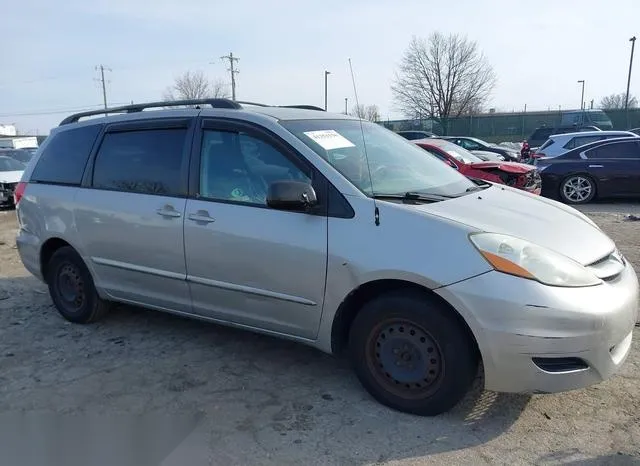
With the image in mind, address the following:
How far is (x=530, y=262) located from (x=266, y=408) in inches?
68.9

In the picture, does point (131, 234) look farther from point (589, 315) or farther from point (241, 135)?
point (589, 315)

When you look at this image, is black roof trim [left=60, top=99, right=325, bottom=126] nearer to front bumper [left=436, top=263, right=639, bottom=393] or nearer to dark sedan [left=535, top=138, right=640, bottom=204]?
front bumper [left=436, top=263, right=639, bottom=393]

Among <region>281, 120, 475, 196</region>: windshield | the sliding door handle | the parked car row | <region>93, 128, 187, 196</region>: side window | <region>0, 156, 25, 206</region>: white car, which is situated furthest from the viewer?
<region>0, 156, 25, 206</region>: white car

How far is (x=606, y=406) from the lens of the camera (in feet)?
10.8

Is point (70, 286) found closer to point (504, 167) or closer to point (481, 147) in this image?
point (504, 167)

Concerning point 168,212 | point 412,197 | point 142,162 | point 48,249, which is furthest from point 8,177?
point 412,197

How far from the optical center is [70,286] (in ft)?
16.0

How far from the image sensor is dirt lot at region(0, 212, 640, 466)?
2.91m

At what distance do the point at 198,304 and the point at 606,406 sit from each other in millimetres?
2685

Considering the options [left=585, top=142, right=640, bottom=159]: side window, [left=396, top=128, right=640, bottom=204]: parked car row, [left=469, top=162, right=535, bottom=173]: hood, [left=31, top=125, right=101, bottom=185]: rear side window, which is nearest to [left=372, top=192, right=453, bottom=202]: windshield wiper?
[left=31, top=125, right=101, bottom=185]: rear side window

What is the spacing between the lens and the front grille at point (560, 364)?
2.87 metres

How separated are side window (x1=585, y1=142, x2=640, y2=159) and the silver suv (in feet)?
29.2

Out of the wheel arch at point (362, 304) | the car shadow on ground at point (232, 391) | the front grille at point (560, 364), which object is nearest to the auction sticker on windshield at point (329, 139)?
the wheel arch at point (362, 304)

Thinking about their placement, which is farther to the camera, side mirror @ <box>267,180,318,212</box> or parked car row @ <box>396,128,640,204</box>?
parked car row @ <box>396,128,640,204</box>
